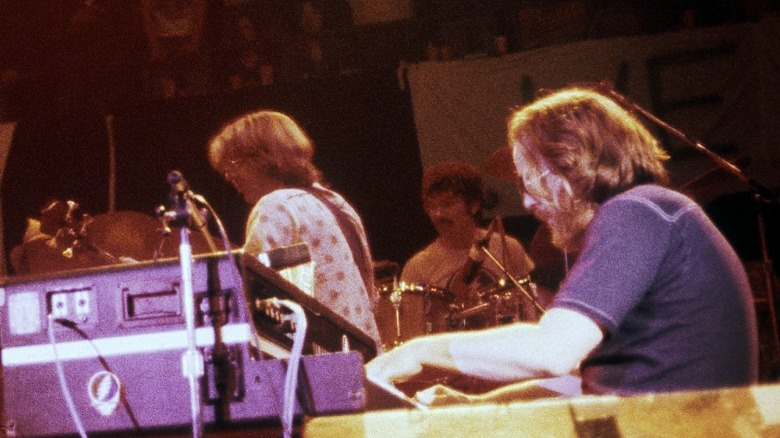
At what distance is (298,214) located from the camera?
127 inches

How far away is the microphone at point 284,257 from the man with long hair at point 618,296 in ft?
1.14

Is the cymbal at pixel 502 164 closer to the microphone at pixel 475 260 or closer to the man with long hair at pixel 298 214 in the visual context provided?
the microphone at pixel 475 260

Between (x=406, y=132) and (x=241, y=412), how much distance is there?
525 cm

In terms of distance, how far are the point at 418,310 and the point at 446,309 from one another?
17 centimetres

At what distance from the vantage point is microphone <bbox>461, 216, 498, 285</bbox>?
17.2 ft

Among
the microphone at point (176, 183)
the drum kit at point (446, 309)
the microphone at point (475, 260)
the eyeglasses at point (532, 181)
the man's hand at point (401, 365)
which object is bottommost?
the drum kit at point (446, 309)

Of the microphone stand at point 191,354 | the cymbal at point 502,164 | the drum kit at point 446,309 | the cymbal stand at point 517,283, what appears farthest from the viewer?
the cymbal at point 502,164

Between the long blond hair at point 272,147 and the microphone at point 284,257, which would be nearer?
the microphone at point 284,257

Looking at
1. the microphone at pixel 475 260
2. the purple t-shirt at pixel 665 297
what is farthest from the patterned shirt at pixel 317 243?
the microphone at pixel 475 260

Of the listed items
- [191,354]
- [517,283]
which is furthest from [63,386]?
[517,283]

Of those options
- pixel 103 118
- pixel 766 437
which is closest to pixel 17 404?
pixel 766 437

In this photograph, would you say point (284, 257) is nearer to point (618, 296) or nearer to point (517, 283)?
point (618, 296)

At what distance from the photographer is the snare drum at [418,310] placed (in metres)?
5.37

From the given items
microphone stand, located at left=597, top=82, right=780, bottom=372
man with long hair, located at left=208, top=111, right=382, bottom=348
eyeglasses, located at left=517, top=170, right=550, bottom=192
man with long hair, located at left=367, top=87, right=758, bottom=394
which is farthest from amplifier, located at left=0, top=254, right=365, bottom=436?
microphone stand, located at left=597, top=82, right=780, bottom=372
